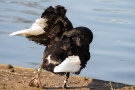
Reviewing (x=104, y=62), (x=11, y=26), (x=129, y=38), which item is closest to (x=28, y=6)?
(x=11, y=26)

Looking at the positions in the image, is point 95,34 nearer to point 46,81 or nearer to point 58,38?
point 46,81

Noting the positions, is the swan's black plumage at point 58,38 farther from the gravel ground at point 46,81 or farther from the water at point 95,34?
the water at point 95,34

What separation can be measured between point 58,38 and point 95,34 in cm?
334

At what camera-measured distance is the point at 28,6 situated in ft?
40.9

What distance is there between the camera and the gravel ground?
681 cm

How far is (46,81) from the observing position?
23.4 feet

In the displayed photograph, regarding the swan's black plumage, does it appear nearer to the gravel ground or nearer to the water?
the gravel ground

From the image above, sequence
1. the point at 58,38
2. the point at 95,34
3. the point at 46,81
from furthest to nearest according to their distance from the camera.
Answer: the point at 95,34 → the point at 46,81 → the point at 58,38

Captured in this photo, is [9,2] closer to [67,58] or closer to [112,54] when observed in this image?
[112,54]

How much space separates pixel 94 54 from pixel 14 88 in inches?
97.9

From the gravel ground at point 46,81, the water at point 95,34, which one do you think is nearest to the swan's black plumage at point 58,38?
the gravel ground at point 46,81

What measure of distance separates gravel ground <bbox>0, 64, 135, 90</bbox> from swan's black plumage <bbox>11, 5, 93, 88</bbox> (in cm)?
20

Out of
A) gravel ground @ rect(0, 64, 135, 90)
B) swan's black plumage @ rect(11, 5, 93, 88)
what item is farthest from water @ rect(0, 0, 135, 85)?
swan's black plumage @ rect(11, 5, 93, 88)

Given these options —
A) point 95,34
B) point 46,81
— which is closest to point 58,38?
point 46,81
